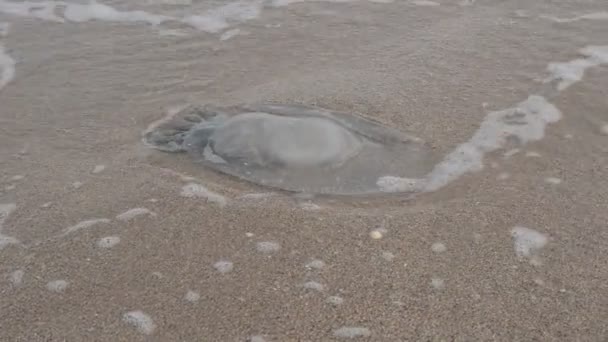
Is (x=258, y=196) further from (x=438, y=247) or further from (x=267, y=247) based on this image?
(x=438, y=247)

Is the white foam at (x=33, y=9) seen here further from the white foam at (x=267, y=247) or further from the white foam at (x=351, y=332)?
the white foam at (x=351, y=332)

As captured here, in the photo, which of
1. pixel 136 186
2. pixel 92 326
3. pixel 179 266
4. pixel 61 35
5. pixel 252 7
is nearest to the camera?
pixel 92 326

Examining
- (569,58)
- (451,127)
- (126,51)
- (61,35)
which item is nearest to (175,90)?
(126,51)

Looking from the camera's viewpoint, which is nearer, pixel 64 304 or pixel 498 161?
pixel 64 304

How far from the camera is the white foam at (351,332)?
81.5 inches

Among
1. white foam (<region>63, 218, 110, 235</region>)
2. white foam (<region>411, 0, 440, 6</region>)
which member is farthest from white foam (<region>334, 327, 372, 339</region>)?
white foam (<region>411, 0, 440, 6</region>)

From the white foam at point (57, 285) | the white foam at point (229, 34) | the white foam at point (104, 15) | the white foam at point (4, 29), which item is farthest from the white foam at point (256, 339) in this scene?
the white foam at point (4, 29)

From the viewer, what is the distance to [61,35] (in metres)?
4.47

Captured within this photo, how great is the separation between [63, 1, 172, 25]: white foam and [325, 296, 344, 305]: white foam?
10.0ft

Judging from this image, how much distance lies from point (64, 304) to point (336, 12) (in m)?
3.13

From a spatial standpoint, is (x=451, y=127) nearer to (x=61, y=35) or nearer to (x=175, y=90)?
(x=175, y=90)

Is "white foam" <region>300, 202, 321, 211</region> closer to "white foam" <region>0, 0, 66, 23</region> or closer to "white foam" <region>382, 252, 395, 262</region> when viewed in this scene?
"white foam" <region>382, 252, 395, 262</region>

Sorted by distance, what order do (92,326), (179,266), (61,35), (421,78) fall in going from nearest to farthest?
(92,326) < (179,266) < (421,78) < (61,35)

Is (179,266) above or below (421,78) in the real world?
below
